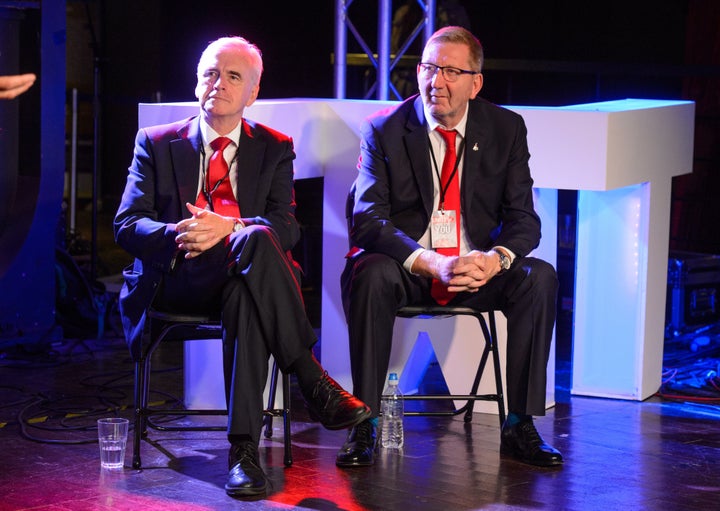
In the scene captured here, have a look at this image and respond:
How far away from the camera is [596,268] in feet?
15.8

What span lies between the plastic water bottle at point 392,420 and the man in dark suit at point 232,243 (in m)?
0.48

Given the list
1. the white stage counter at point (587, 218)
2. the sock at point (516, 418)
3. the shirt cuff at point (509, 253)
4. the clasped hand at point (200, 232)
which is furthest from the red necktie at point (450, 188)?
the clasped hand at point (200, 232)

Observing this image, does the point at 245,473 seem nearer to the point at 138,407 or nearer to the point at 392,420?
the point at 138,407

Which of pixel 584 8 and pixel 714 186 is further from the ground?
pixel 584 8

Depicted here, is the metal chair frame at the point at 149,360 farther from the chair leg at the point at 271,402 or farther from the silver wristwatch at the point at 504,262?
the silver wristwatch at the point at 504,262

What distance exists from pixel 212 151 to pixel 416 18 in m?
4.57

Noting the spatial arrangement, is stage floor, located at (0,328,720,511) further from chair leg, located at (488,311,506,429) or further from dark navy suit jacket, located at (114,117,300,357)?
dark navy suit jacket, located at (114,117,300,357)

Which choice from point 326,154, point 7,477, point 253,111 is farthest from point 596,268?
point 7,477

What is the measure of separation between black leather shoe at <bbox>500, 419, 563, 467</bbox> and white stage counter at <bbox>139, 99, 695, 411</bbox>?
0.61 metres

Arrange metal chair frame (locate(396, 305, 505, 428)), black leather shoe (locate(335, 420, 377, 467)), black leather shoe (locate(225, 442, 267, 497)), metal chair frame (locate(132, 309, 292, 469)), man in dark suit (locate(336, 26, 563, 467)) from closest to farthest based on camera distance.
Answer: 1. black leather shoe (locate(225, 442, 267, 497))
2. metal chair frame (locate(132, 309, 292, 469))
3. black leather shoe (locate(335, 420, 377, 467))
4. man in dark suit (locate(336, 26, 563, 467))
5. metal chair frame (locate(396, 305, 505, 428))

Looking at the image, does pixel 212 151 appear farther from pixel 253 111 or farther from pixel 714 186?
pixel 714 186

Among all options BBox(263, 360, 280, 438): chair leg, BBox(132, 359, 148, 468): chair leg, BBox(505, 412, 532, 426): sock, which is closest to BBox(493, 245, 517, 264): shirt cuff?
BBox(505, 412, 532, 426): sock

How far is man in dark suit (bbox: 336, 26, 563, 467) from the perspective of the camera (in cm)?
382

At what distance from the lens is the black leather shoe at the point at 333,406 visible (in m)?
3.50
